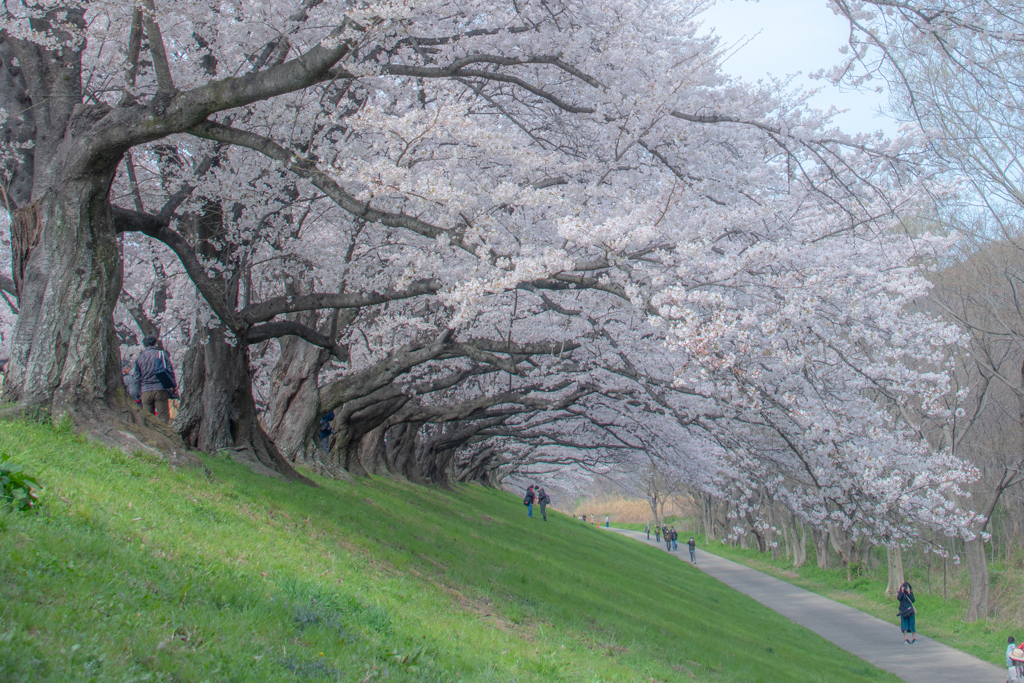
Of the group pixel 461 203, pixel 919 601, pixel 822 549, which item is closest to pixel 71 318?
pixel 461 203

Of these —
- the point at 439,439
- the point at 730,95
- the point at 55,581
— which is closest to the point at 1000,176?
the point at 730,95

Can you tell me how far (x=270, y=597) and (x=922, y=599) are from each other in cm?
2802

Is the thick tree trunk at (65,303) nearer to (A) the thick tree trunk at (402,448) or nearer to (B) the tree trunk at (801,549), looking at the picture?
(A) the thick tree trunk at (402,448)

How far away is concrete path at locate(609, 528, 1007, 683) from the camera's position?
15758mm

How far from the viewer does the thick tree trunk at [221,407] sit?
11.5 m

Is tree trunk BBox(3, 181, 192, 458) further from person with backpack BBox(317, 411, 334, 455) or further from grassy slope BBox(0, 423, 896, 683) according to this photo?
person with backpack BBox(317, 411, 334, 455)

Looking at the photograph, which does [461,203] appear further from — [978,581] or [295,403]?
[978,581]

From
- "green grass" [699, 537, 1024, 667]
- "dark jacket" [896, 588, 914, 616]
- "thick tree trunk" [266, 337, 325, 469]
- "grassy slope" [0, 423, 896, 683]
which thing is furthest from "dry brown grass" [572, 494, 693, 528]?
"grassy slope" [0, 423, 896, 683]

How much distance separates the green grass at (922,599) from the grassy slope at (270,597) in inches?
367

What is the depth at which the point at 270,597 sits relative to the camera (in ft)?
17.8

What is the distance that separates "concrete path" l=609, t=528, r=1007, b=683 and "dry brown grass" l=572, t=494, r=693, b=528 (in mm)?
54542

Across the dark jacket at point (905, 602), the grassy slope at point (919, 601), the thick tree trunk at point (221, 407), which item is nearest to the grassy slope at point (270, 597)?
the thick tree trunk at point (221, 407)

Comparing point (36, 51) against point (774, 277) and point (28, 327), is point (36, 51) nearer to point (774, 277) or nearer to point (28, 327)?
point (28, 327)

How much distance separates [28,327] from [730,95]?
9155 mm
